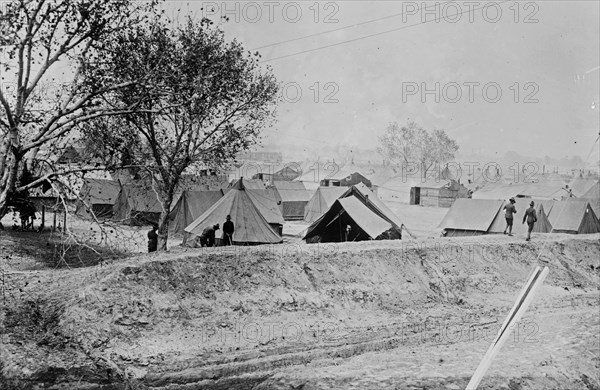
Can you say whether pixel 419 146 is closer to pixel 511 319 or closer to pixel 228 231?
pixel 228 231

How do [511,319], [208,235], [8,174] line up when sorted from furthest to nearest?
1. [208,235]
2. [8,174]
3. [511,319]

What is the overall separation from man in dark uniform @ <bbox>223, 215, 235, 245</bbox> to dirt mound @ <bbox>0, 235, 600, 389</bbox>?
328cm

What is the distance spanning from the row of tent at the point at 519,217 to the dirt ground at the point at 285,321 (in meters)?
7.70

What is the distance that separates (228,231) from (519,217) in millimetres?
16662

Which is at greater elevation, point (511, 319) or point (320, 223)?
point (511, 319)

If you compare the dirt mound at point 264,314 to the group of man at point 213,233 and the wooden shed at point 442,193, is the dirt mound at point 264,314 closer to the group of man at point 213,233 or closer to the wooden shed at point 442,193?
the group of man at point 213,233

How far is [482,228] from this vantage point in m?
28.0

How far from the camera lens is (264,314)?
14.8 meters

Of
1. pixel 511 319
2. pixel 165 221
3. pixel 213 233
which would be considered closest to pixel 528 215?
pixel 213 233

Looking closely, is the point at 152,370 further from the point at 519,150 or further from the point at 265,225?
the point at 519,150

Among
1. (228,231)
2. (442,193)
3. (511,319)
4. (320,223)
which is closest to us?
(511,319)

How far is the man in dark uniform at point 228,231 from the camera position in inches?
807

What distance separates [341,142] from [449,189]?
144887mm

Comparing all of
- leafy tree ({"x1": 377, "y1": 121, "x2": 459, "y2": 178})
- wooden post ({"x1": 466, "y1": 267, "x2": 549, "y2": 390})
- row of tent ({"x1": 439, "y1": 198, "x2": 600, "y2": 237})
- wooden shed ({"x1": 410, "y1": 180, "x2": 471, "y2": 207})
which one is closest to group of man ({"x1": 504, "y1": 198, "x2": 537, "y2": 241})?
row of tent ({"x1": 439, "y1": 198, "x2": 600, "y2": 237})
